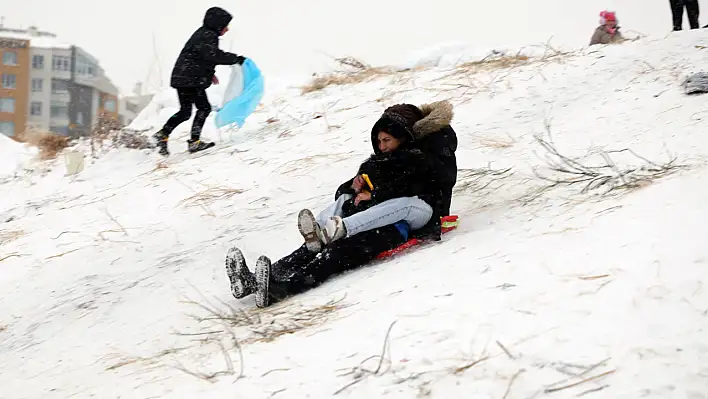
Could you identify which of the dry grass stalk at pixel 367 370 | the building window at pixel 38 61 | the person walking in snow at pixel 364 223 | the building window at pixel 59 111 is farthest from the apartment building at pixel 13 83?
the dry grass stalk at pixel 367 370

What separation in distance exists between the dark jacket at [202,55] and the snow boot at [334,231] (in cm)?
358

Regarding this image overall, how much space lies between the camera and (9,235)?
4.41 meters

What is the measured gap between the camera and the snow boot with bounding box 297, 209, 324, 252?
273 cm

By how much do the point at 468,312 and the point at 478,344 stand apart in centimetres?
20

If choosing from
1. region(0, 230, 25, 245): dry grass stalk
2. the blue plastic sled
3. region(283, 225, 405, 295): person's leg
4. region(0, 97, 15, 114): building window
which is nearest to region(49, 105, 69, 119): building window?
region(0, 97, 15, 114): building window

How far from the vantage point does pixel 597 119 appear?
4473mm

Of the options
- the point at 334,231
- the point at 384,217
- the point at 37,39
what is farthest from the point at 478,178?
the point at 37,39

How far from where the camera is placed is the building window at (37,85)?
156 feet

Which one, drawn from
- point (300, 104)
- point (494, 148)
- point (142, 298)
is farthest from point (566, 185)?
point (300, 104)

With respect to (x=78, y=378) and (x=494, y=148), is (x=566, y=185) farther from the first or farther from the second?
(x=78, y=378)

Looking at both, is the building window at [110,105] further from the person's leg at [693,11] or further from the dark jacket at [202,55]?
the person's leg at [693,11]

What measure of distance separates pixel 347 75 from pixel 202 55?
3049mm

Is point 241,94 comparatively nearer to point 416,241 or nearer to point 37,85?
point 416,241

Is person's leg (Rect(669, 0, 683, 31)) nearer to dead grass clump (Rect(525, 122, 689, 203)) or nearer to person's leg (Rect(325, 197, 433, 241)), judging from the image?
dead grass clump (Rect(525, 122, 689, 203))
